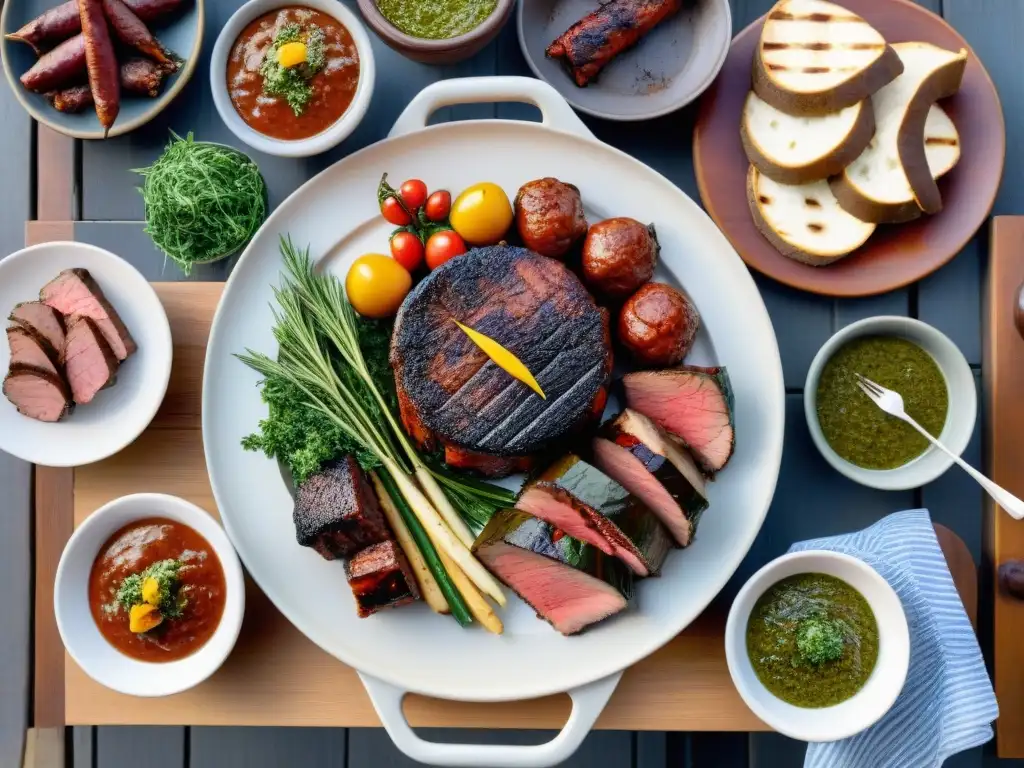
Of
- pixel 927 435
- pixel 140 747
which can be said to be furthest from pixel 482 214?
pixel 140 747

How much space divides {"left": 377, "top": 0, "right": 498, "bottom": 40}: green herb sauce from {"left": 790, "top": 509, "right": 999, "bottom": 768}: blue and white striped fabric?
5.92 ft

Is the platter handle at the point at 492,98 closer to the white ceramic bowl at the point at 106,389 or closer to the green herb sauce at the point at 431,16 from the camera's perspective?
the green herb sauce at the point at 431,16

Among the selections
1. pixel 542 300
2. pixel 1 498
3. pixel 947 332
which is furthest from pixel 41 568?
pixel 947 332

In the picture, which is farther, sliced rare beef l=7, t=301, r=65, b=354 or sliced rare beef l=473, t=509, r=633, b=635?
sliced rare beef l=7, t=301, r=65, b=354

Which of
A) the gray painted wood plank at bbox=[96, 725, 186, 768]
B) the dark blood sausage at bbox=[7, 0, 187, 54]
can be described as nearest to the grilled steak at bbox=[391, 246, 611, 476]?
the dark blood sausage at bbox=[7, 0, 187, 54]

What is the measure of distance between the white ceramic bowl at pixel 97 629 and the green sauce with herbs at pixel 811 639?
1.46 meters

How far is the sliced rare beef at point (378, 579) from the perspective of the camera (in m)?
2.38

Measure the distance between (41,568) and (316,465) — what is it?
3.50 ft

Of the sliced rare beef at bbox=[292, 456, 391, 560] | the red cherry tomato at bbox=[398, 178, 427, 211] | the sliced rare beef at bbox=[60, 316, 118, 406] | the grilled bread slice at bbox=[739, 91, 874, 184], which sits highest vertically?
the grilled bread slice at bbox=[739, 91, 874, 184]

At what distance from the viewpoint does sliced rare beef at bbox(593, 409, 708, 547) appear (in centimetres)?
228

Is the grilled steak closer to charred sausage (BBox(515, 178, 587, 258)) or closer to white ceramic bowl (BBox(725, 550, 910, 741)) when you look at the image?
charred sausage (BBox(515, 178, 587, 258))

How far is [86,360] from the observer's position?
2.50m

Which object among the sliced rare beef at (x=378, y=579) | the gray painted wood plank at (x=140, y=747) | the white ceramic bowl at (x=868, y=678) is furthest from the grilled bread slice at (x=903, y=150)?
the gray painted wood plank at (x=140, y=747)

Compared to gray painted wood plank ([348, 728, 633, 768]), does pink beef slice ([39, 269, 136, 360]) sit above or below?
above
